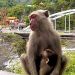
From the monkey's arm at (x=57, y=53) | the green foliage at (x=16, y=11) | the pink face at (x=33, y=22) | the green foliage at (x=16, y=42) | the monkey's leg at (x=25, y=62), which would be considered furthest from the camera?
the green foliage at (x=16, y=11)

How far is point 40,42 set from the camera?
557 cm

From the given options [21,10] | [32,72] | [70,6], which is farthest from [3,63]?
[21,10]

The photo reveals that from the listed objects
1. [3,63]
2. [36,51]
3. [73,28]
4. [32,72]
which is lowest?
[73,28]

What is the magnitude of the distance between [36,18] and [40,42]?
0.39 m

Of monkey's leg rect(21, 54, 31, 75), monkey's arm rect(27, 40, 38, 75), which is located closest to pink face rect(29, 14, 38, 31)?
monkey's arm rect(27, 40, 38, 75)

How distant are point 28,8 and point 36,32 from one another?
30264mm

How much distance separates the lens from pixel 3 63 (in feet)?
29.4

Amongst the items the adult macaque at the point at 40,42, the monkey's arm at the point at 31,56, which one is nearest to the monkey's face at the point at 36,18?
the adult macaque at the point at 40,42

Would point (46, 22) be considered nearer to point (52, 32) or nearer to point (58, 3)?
point (52, 32)

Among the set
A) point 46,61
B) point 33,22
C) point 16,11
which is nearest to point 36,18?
point 33,22

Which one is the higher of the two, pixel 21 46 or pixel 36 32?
pixel 36 32

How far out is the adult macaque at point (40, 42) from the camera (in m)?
5.50

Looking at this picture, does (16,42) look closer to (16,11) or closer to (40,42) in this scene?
(40,42)

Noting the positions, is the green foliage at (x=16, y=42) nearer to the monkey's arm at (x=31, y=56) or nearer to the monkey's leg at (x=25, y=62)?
the monkey's leg at (x=25, y=62)
